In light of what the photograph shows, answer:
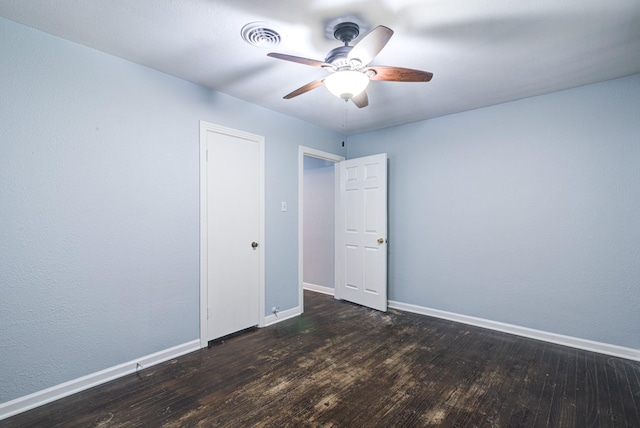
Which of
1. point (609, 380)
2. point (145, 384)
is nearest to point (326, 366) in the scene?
point (145, 384)

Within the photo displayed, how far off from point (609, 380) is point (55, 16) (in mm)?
4544

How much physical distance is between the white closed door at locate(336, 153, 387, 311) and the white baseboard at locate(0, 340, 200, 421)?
2.21m

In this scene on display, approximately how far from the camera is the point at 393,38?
6.76 feet

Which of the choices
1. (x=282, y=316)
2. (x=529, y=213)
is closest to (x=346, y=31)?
(x=529, y=213)

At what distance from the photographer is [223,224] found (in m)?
3.03

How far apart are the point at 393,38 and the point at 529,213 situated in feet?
7.49

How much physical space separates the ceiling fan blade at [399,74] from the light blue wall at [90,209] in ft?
5.65

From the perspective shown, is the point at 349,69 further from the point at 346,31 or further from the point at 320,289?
the point at 320,289

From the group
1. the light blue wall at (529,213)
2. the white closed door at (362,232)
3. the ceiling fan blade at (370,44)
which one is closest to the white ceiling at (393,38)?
the ceiling fan blade at (370,44)

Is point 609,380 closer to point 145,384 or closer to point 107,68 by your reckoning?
point 145,384

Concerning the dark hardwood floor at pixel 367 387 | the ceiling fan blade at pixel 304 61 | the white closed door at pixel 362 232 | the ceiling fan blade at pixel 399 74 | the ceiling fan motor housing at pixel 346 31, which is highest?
the ceiling fan motor housing at pixel 346 31

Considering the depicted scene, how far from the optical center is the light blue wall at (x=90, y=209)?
1.92 meters

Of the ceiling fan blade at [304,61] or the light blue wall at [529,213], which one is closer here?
the ceiling fan blade at [304,61]

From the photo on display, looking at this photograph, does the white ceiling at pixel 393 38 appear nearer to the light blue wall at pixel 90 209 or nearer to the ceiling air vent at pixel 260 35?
the ceiling air vent at pixel 260 35
